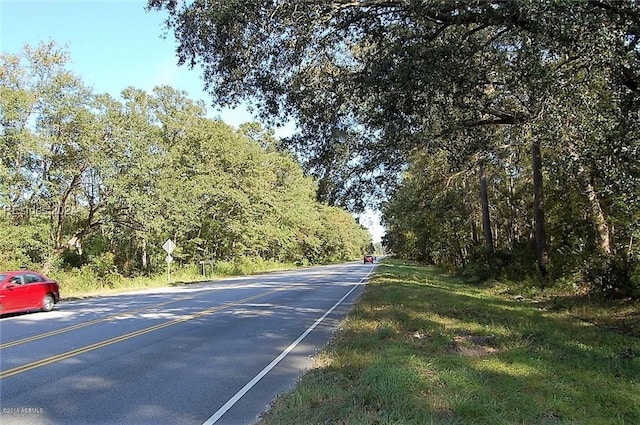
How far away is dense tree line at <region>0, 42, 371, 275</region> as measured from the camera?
102 feet

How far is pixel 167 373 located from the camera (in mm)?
7629

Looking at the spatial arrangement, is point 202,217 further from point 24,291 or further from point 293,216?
point 24,291

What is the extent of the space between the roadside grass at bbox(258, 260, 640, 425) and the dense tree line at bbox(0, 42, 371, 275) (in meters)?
11.6

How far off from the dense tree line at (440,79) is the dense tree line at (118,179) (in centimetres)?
829

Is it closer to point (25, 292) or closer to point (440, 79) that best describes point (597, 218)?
point (440, 79)

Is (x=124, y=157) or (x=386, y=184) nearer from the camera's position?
(x=386, y=184)

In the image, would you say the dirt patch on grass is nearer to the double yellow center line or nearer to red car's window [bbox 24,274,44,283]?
the double yellow center line

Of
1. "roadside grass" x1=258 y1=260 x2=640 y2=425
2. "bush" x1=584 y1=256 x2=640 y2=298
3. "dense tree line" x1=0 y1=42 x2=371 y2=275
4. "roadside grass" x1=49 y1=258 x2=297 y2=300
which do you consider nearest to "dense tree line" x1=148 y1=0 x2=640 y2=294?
"bush" x1=584 y1=256 x2=640 y2=298

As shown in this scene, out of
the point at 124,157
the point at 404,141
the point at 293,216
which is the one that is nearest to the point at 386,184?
the point at 404,141

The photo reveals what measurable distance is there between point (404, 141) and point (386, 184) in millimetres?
5300

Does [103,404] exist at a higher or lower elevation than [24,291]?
lower

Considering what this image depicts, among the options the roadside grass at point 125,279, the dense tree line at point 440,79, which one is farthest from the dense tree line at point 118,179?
the dense tree line at point 440,79

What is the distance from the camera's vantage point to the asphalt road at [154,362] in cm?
591

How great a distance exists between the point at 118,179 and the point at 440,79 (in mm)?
27936
